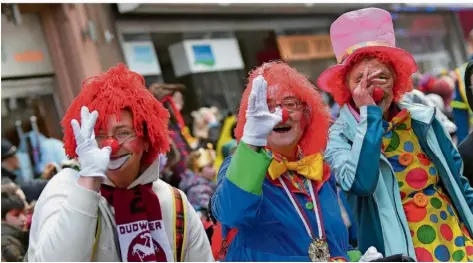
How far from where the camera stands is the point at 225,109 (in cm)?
1244

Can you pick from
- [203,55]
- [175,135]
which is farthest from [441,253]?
[203,55]

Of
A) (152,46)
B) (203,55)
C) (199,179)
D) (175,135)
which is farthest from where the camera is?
(203,55)

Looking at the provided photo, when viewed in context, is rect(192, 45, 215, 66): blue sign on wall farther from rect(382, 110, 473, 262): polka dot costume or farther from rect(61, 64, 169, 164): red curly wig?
rect(61, 64, 169, 164): red curly wig

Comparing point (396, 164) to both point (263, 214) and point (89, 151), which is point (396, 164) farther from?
point (89, 151)

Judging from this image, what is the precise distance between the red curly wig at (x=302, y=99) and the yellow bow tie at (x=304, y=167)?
0.09 meters

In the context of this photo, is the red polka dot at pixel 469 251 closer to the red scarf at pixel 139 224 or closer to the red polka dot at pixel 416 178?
the red polka dot at pixel 416 178

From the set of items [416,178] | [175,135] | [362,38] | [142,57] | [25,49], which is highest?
[25,49]

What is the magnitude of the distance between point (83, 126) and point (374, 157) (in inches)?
51.3

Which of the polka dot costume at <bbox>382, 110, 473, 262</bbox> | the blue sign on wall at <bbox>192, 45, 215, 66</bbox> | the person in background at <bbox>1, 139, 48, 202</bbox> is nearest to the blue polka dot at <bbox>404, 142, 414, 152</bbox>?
the polka dot costume at <bbox>382, 110, 473, 262</bbox>

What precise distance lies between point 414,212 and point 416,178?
154 mm

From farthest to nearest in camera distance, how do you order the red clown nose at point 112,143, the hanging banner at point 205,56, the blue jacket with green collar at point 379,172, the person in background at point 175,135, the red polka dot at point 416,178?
1. the hanging banner at point 205,56
2. the person in background at point 175,135
3. the red polka dot at point 416,178
4. the blue jacket with green collar at point 379,172
5. the red clown nose at point 112,143

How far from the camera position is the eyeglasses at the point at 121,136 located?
87.8 inches

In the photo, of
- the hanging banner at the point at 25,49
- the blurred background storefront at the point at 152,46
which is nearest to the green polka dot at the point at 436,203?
the blurred background storefront at the point at 152,46

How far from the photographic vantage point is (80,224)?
2.01 m
